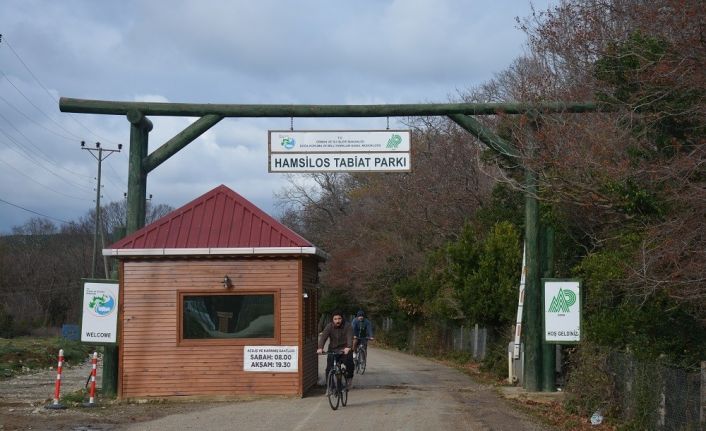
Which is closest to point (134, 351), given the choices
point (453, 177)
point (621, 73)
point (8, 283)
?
point (621, 73)

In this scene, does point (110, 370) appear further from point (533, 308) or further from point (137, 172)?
point (533, 308)

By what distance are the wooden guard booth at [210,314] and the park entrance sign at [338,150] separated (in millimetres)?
1519

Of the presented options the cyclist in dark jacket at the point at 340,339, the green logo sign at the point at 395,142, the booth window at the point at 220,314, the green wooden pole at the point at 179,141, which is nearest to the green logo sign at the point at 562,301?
the cyclist in dark jacket at the point at 340,339

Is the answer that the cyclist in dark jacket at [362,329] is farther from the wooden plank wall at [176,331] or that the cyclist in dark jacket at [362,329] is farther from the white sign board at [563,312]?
the white sign board at [563,312]

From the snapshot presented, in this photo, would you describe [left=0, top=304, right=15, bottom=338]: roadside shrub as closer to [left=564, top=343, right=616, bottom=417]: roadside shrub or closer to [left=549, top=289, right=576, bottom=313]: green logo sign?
[left=549, top=289, right=576, bottom=313]: green logo sign

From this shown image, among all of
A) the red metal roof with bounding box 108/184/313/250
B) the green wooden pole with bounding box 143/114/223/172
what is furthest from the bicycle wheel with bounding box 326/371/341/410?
the green wooden pole with bounding box 143/114/223/172

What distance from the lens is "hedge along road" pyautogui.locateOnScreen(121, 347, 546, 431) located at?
14.0 metres

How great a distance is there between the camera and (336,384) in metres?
16.1

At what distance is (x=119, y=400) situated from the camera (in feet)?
58.3

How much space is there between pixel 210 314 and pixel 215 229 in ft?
5.83

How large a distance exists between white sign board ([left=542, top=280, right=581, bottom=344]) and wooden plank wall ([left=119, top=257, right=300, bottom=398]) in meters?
5.16

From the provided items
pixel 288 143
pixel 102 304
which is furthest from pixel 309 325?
pixel 102 304

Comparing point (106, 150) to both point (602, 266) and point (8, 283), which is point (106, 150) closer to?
point (8, 283)

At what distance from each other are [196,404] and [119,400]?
1.67m
